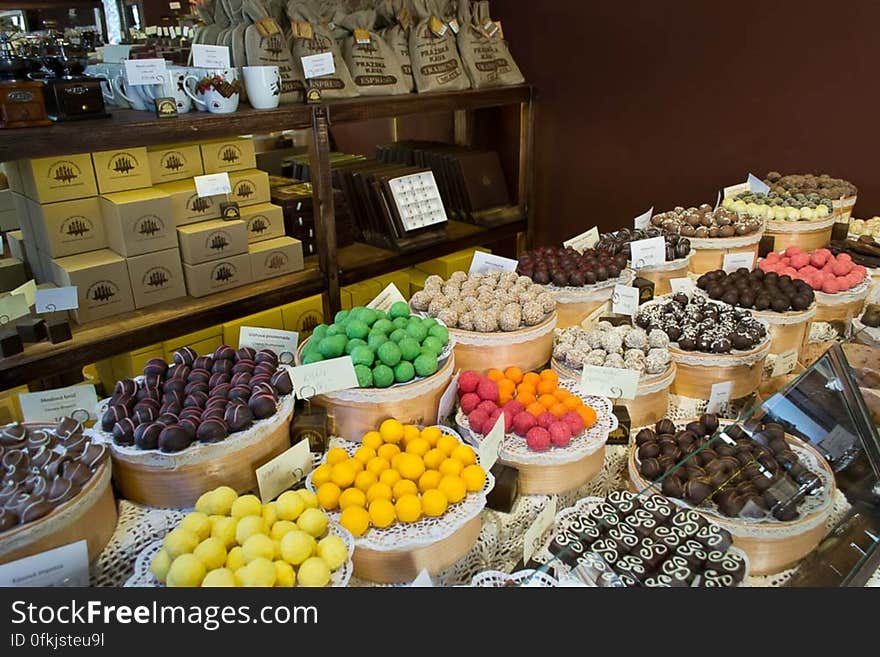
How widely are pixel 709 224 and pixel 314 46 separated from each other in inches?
76.3

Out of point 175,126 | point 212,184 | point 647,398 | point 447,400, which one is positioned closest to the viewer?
point 447,400

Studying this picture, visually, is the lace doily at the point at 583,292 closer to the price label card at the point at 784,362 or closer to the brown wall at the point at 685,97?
the price label card at the point at 784,362

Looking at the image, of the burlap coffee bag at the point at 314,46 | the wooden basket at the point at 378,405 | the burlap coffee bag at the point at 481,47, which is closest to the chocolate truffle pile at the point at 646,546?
the wooden basket at the point at 378,405

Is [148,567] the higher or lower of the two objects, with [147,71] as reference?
lower

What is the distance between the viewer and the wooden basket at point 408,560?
146cm

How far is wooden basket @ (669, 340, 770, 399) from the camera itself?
2160mm

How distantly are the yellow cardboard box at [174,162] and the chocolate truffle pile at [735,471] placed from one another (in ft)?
7.05

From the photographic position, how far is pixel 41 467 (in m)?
1.46

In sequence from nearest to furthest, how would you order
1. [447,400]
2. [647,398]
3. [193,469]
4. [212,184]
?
[193,469]
[447,400]
[647,398]
[212,184]

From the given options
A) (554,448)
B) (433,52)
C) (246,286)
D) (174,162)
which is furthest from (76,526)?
(433,52)

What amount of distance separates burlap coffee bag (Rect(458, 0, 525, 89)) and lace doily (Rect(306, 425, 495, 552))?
9.34 feet

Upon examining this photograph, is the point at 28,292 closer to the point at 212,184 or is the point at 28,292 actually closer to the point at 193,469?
the point at 212,184

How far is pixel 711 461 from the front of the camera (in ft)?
5.34

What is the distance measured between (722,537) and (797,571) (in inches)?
11.1
